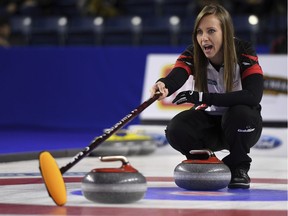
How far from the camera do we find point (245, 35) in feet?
41.2

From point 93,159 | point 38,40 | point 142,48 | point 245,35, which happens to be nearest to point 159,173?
point 93,159

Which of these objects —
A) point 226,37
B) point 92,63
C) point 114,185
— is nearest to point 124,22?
point 92,63

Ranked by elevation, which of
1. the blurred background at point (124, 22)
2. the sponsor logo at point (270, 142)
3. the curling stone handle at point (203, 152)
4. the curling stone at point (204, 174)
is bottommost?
the sponsor logo at point (270, 142)

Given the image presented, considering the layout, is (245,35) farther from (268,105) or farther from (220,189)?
(220,189)

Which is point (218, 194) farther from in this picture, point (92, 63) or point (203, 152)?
point (92, 63)

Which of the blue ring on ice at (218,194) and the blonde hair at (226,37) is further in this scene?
the blonde hair at (226,37)

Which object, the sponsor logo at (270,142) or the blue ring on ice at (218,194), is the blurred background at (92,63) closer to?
the sponsor logo at (270,142)

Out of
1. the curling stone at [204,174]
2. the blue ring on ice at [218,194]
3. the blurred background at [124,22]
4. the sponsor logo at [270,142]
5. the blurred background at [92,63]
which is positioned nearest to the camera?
the blue ring on ice at [218,194]

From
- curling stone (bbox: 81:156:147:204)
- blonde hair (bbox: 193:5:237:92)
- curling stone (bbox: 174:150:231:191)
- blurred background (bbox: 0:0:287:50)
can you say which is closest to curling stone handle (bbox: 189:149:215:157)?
curling stone (bbox: 174:150:231:191)

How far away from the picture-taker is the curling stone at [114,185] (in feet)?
14.7

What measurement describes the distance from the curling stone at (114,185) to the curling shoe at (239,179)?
1.20 meters

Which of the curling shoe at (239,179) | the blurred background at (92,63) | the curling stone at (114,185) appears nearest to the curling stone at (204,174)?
the curling shoe at (239,179)

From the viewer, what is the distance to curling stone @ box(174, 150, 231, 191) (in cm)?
527

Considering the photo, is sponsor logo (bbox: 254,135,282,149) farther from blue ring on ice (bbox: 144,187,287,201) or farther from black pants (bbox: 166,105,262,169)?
blue ring on ice (bbox: 144,187,287,201)
